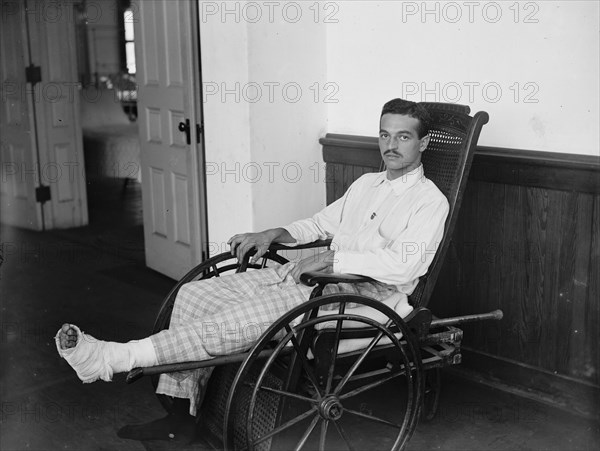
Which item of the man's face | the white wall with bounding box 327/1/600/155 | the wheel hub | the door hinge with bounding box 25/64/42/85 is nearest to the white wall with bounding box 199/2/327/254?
the white wall with bounding box 327/1/600/155

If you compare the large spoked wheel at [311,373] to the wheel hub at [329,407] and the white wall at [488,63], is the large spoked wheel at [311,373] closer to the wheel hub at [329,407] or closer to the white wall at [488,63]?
the wheel hub at [329,407]

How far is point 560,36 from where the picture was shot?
2902 mm

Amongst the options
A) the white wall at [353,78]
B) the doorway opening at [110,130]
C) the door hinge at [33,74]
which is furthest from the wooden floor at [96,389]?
the door hinge at [33,74]

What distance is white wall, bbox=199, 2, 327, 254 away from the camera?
3509mm

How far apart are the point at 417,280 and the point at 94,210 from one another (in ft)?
16.3

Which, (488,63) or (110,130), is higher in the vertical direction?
(488,63)

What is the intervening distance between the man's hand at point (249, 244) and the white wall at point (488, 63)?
1.03 meters

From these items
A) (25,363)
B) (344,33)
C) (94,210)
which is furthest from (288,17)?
(94,210)

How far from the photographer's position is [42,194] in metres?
6.16

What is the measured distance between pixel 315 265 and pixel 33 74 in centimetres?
416

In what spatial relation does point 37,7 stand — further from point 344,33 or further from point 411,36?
point 411,36

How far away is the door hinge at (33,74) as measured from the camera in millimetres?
5855

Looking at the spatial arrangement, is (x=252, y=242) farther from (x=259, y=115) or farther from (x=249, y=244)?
(x=259, y=115)

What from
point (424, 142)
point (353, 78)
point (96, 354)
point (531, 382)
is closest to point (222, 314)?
point (96, 354)
